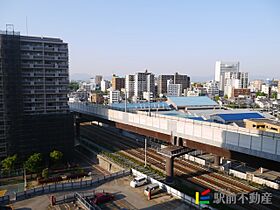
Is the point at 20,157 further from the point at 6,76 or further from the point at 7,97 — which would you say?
the point at 6,76

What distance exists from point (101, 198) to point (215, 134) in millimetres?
12134

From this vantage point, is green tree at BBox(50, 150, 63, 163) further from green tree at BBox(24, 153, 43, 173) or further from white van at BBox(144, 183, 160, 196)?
white van at BBox(144, 183, 160, 196)

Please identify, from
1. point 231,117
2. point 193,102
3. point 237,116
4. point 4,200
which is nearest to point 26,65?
point 4,200

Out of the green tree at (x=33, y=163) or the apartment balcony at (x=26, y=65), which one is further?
the apartment balcony at (x=26, y=65)

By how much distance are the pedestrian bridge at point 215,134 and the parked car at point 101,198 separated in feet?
35.2

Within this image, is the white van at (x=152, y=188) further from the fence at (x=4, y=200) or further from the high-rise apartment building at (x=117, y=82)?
the high-rise apartment building at (x=117, y=82)

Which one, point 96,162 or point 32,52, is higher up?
point 32,52

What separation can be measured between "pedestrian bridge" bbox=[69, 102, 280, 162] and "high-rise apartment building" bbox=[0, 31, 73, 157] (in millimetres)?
9166

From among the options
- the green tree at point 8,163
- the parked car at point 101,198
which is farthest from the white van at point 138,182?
the green tree at point 8,163

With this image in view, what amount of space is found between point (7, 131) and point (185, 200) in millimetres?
27054

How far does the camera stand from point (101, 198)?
2112 centimetres

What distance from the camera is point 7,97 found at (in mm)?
35125

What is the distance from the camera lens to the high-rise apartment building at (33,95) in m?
35.1

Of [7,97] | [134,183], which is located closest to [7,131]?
[7,97]
